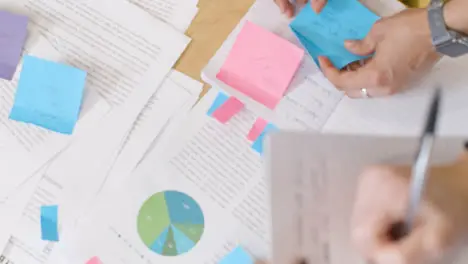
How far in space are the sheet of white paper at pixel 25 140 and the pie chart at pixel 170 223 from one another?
0.45ft

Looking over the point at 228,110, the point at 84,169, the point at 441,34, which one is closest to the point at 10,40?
the point at 84,169

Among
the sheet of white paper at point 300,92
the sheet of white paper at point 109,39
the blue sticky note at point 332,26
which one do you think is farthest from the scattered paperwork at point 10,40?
the blue sticky note at point 332,26

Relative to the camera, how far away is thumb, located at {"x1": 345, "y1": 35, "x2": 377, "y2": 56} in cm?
76

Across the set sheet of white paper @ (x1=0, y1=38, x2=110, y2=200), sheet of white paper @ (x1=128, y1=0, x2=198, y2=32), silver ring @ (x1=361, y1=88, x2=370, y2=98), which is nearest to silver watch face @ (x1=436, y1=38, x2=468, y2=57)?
silver ring @ (x1=361, y1=88, x2=370, y2=98)

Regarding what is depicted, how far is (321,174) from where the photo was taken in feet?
2.01

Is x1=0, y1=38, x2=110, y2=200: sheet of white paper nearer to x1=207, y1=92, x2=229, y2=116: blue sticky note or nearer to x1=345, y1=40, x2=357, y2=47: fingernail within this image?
x1=207, y1=92, x2=229, y2=116: blue sticky note

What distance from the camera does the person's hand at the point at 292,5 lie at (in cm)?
80

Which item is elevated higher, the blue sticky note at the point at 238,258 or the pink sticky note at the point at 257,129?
the pink sticky note at the point at 257,129

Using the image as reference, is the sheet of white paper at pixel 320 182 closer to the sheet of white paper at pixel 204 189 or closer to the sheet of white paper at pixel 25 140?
the sheet of white paper at pixel 204 189

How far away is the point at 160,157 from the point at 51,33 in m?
0.23

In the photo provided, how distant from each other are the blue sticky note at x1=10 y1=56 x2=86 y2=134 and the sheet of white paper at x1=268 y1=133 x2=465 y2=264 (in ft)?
1.05

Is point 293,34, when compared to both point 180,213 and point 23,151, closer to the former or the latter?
point 180,213

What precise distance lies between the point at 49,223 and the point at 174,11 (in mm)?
327

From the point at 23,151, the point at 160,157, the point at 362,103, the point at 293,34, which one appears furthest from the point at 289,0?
the point at 23,151
